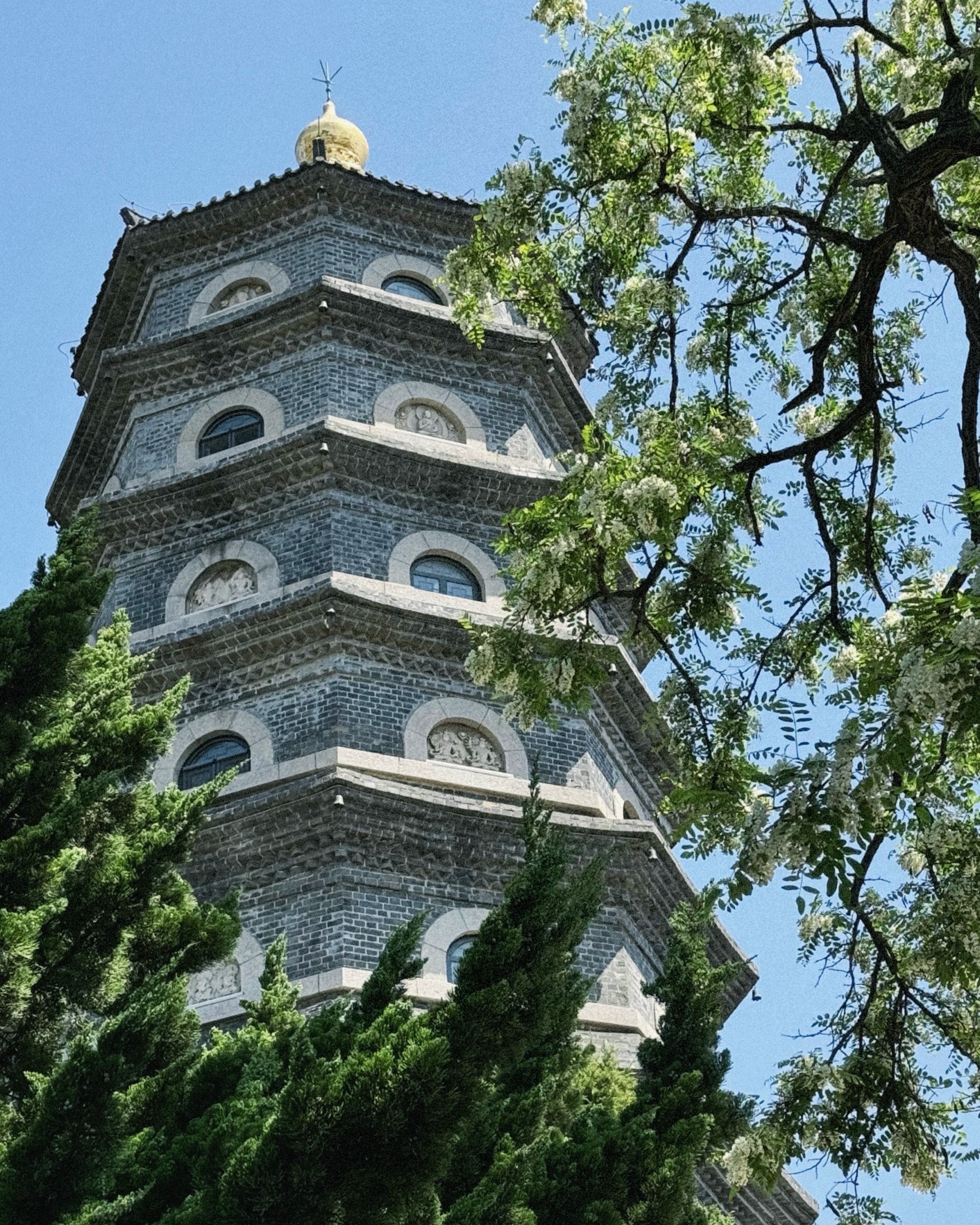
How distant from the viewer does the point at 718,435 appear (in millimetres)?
10414

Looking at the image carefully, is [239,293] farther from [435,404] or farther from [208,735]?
[208,735]

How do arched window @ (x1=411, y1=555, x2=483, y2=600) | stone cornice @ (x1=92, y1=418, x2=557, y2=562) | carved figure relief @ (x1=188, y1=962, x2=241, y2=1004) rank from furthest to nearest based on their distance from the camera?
stone cornice @ (x1=92, y1=418, x2=557, y2=562) < arched window @ (x1=411, y1=555, x2=483, y2=600) < carved figure relief @ (x1=188, y1=962, x2=241, y2=1004)

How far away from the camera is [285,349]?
784 inches

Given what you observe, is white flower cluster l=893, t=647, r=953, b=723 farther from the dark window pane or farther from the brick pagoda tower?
the dark window pane

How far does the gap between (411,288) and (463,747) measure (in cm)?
641

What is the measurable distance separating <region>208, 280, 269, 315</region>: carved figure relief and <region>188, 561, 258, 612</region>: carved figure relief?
3.91 m

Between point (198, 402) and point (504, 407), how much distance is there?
3.23 m

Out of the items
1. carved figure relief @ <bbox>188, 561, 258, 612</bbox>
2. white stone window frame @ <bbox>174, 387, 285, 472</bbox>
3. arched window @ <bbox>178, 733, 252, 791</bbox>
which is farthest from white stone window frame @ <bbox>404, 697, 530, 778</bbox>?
white stone window frame @ <bbox>174, 387, 285, 472</bbox>

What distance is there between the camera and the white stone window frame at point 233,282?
2080 cm

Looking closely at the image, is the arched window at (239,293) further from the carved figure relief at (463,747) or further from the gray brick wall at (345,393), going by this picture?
the carved figure relief at (463,747)

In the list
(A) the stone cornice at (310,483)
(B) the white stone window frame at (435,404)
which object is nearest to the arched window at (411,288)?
(B) the white stone window frame at (435,404)

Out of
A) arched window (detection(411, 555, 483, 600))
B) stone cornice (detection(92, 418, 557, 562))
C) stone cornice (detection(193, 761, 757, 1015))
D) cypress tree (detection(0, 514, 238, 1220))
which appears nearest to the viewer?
cypress tree (detection(0, 514, 238, 1220))

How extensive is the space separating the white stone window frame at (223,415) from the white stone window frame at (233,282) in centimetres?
129

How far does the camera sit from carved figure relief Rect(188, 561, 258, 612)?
1803 cm
